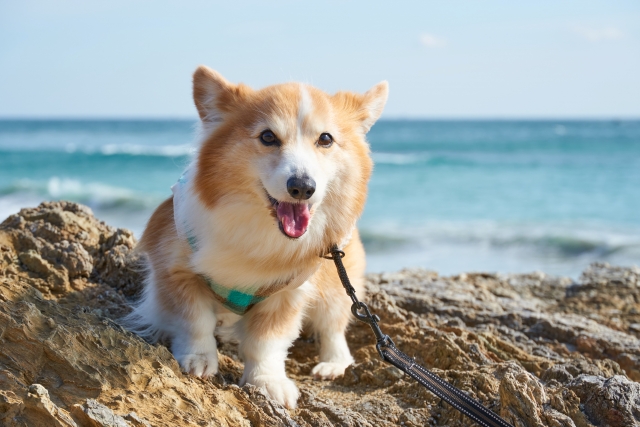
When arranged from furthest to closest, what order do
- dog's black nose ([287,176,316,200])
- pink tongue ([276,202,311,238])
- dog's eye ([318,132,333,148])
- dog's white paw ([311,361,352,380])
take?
dog's white paw ([311,361,352,380]) < dog's eye ([318,132,333,148]) < pink tongue ([276,202,311,238]) < dog's black nose ([287,176,316,200])

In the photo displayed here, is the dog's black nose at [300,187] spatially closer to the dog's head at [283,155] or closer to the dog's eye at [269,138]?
the dog's head at [283,155]

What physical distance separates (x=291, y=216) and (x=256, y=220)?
206 millimetres

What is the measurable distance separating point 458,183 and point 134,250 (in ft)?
48.1

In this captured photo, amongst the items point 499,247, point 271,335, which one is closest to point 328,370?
point 271,335

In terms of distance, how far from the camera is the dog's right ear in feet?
9.41

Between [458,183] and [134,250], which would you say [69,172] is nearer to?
[458,183]

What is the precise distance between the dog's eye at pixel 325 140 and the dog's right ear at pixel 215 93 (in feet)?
1.36

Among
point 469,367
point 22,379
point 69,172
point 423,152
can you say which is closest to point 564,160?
point 423,152

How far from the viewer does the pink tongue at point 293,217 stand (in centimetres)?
256

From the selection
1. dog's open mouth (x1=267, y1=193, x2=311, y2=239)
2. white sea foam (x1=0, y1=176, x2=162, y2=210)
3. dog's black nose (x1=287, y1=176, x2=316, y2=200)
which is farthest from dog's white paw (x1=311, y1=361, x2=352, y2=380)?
white sea foam (x1=0, y1=176, x2=162, y2=210)

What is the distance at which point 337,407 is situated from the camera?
257cm

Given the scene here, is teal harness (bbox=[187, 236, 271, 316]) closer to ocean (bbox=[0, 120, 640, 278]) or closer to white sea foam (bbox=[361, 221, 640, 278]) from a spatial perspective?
ocean (bbox=[0, 120, 640, 278])

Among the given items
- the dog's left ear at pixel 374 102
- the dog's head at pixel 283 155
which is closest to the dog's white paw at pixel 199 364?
the dog's head at pixel 283 155

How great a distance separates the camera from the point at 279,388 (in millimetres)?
2742
